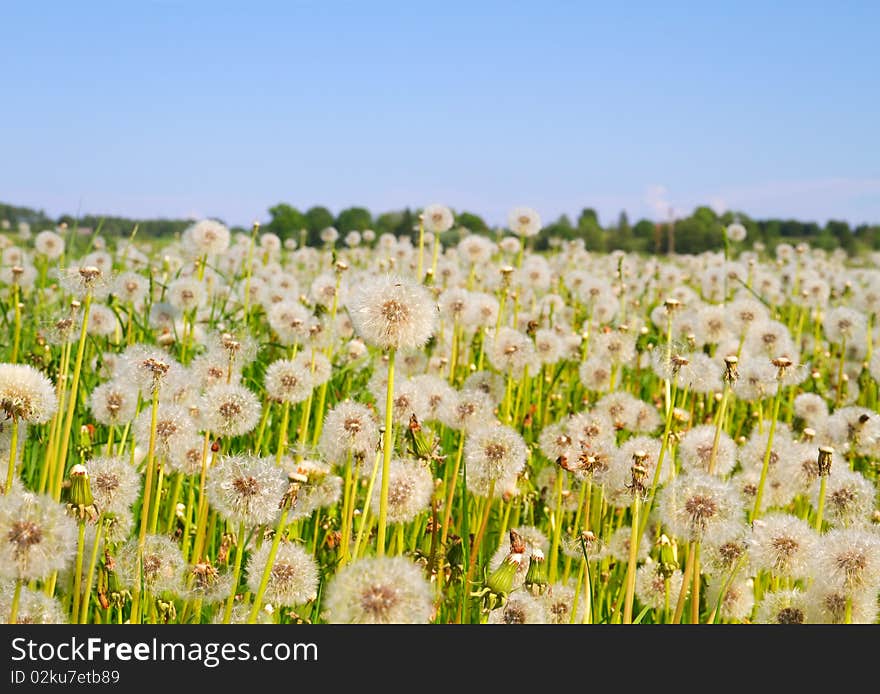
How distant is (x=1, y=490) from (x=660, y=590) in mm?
2114

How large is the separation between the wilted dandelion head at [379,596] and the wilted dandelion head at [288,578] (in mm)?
677

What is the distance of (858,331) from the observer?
5.92 metres

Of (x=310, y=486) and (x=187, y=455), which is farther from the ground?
(x=310, y=486)

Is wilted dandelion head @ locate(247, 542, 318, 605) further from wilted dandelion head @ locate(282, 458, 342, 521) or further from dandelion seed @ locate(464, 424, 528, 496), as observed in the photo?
dandelion seed @ locate(464, 424, 528, 496)

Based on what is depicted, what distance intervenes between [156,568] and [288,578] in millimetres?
409

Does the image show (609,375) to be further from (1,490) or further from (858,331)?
(1,490)

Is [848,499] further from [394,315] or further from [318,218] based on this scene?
Result: [318,218]

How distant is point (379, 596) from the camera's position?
1613mm

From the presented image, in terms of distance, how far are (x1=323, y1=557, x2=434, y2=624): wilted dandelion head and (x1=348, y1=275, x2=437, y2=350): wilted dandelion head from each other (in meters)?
0.60

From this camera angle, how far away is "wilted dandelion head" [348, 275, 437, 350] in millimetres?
2092

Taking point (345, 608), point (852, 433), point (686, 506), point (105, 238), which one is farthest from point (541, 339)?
point (105, 238)

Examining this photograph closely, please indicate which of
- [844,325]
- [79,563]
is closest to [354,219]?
[844,325]

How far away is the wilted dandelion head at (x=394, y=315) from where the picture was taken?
2.09 m

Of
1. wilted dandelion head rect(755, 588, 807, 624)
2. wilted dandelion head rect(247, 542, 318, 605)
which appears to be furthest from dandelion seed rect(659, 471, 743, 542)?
wilted dandelion head rect(247, 542, 318, 605)
